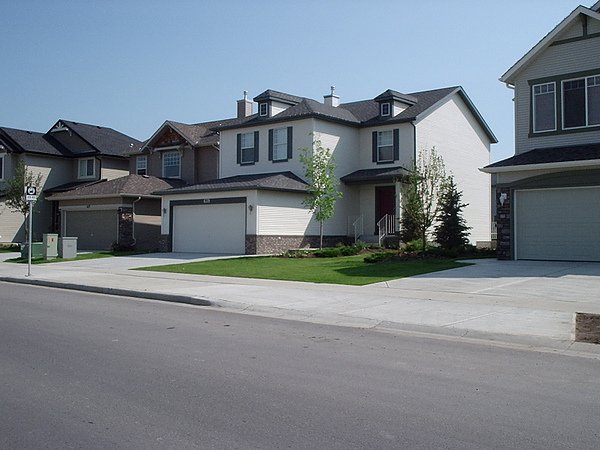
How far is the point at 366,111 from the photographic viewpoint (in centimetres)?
3538

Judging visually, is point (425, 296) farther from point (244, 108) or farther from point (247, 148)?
point (244, 108)

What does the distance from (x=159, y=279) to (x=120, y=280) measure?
3.77 ft

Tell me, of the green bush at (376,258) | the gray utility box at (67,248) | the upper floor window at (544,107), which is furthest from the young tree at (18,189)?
the upper floor window at (544,107)

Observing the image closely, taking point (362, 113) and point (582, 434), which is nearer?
point (582, 434)

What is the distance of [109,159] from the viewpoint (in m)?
43.1

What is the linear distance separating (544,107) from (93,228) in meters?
25.3

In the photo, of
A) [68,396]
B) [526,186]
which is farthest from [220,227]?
[68,396]

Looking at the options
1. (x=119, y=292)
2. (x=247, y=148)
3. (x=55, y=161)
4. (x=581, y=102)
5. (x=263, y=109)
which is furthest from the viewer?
(x=55, y=161)

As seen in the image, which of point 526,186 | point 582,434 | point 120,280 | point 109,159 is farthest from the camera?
point 109,159

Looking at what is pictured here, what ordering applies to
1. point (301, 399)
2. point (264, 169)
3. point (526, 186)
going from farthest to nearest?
1. point (264, 169)
2. point (526, 186)
3. point (301, 399)

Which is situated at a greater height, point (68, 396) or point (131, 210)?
point (131, 210)

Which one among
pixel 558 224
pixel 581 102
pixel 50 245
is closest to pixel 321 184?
pixel 558 224

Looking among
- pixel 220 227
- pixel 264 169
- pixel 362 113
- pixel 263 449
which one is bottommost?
pixel 263 449

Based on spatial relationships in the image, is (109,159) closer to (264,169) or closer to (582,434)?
(264,169)
